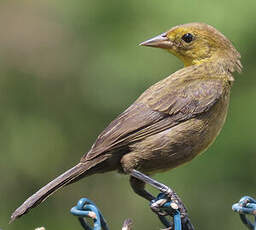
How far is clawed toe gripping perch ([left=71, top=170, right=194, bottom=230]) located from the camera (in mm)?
4301

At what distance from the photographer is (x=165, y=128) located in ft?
19.0

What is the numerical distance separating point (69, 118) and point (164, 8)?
1518 mm

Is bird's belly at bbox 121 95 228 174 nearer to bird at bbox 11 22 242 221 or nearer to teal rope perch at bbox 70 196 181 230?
bird at bbox 11 22 242 221

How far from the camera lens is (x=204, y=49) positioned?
6.30m

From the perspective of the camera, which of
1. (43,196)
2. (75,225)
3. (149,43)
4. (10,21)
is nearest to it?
(43,196)

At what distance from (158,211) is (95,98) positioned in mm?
2903

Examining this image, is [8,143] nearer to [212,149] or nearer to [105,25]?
[105,25]

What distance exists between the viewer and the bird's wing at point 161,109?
5.66m

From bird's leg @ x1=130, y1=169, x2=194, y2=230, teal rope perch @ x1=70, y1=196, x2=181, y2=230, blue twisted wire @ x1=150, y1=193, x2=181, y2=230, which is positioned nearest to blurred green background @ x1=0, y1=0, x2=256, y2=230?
bird's leg @ x1=130, y1=169, x2=194, y2=230

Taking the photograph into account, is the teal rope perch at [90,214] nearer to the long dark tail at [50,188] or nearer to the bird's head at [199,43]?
the long dark tail at [50,188]

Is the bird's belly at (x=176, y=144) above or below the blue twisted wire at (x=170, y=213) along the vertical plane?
above

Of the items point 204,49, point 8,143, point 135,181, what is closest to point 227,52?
point 204,49

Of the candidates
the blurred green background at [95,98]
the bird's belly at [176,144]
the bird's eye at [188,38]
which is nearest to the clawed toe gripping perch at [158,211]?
the bird's belly at [176,144]

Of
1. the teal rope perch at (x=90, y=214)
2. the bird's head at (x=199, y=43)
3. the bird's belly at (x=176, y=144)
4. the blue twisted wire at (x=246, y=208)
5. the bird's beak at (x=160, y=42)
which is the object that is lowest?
the blue twisted wire at (x=246, y=208)
